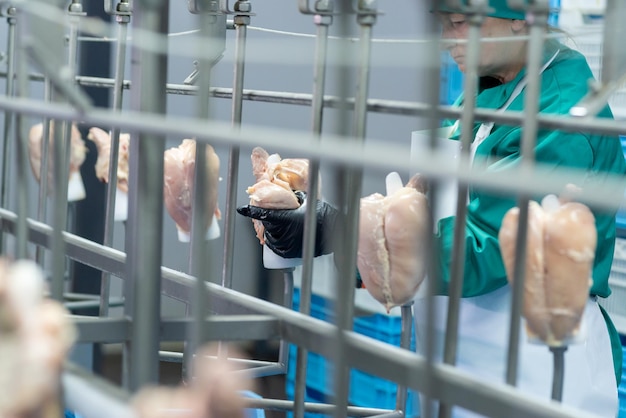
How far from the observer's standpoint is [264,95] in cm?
166

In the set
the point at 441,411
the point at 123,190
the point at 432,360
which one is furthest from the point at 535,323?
the point at 123,190

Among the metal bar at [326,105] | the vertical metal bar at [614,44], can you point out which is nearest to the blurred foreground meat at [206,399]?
the metal bar at [326,105]

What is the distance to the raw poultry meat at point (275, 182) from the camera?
1702 mm

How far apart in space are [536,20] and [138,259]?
0.47 metres

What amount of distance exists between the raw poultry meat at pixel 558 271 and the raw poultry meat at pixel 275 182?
61 cm

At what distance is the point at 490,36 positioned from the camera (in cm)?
177

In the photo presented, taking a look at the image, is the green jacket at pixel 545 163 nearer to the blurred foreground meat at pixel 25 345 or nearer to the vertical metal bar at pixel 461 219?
the vertical metal bar at pixel 461 219

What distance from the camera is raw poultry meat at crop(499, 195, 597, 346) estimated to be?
112cm

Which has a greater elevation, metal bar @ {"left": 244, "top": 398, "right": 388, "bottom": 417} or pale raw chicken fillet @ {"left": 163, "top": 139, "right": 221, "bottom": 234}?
pale raw chicken fillet @ {"left": 163, "top": 139, "right": 221, "bottom": 234}

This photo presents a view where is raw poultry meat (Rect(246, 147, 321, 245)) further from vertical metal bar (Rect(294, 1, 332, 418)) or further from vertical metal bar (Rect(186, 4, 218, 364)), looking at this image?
vertical metal bar (Rect(186, 4, 218, 364))

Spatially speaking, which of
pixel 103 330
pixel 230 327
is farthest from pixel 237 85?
pixel 103 330

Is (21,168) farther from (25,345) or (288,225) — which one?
(288,225)

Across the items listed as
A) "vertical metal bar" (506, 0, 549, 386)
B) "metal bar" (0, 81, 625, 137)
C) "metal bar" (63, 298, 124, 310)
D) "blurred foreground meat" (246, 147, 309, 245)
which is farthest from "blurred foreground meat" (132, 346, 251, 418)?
"metal bar" (63, 298, 124, 310)

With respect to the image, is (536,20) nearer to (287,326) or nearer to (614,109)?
(287,326)
